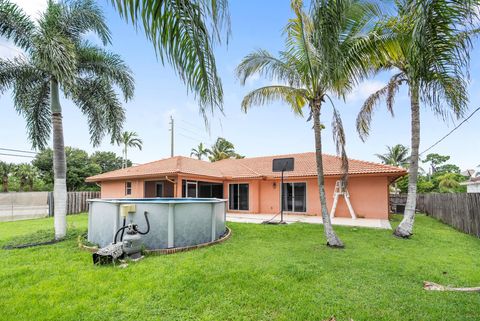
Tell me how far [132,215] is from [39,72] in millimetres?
6564

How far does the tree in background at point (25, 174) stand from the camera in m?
32.7

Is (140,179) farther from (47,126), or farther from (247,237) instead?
(247,237)

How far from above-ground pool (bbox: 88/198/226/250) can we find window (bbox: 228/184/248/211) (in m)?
10.2

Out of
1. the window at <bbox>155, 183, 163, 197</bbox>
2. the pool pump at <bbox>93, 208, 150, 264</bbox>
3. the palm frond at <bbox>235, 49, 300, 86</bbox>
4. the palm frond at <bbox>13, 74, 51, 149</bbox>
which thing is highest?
the palm frond at <bbox>235, 49, 300, 86</bbox>

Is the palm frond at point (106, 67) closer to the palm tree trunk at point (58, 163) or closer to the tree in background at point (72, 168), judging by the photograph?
the palm tree trunk at point (58, 163)

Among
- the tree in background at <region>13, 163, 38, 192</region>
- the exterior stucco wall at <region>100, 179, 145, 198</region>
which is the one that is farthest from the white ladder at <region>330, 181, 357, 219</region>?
the tree in background at <region>13, 163, 38, 192</region>

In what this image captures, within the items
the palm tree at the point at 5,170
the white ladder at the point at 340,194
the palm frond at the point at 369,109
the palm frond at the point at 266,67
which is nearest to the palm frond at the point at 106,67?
the palm frond at the point at 266,67

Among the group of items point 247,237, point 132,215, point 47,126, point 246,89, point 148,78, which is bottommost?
point 247,237

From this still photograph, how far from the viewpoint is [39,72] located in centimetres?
898

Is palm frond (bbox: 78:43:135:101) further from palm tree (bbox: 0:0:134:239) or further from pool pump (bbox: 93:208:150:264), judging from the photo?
pool pump (bbox: 93:208:150:264)

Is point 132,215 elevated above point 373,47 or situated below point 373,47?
below

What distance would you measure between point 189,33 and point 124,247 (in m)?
5.89

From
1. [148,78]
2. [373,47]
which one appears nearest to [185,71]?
[148,78]

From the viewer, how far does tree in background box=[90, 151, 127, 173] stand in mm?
39356
